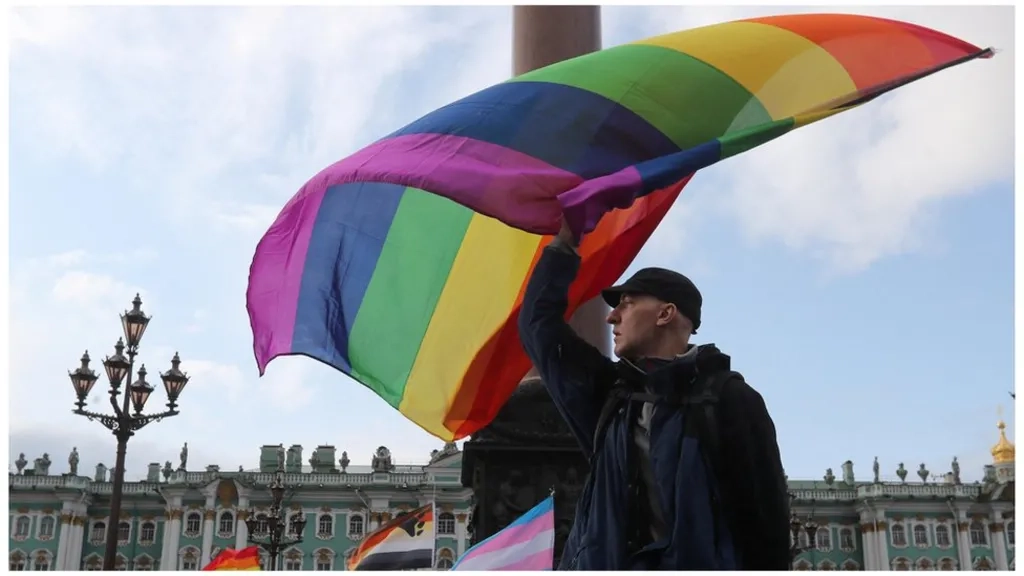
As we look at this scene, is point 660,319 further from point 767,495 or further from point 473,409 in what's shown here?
point 473,409

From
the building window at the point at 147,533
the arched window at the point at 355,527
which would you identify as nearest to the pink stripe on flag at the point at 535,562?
the arched window at the point at 355,527

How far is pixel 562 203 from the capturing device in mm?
3035

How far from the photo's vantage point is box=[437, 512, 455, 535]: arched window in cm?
5403

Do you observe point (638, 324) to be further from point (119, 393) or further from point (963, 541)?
point (963, 541)

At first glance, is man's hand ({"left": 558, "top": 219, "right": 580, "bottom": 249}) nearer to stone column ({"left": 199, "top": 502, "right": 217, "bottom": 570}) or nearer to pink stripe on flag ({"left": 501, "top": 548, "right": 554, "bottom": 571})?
pink stripe on flag ({"left": 501, "top": 548, "right": 554, "bottom": 571})

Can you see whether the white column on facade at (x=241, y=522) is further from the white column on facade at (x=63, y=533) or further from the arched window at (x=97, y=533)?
the white column on facade at (x=63, y=533)

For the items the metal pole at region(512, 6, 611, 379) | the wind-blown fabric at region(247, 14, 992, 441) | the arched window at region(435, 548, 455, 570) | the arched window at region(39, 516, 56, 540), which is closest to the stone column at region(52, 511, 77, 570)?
the arched window at region(39, 516, 56, 540)

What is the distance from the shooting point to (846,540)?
2260 inches

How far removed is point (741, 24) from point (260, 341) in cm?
212

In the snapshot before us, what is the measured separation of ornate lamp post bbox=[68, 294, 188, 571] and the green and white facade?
1515 inches

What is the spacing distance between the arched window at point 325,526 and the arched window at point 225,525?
4.32m

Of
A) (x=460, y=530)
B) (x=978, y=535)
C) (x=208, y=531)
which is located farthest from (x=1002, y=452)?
(x=208, y=531)

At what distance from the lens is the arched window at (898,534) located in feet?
186

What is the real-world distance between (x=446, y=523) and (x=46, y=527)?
66.4 ft
